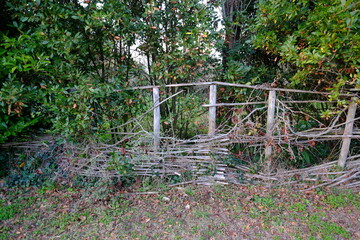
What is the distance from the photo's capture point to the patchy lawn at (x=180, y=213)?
2756mm

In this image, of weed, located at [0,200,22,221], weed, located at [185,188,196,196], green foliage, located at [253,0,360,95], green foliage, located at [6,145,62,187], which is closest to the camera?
green foliage, located at [253,0,360,95]

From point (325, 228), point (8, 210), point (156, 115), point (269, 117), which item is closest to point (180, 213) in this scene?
point (156, 115)

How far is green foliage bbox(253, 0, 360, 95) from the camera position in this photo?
285cm

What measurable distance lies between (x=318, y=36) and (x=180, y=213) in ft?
9.96

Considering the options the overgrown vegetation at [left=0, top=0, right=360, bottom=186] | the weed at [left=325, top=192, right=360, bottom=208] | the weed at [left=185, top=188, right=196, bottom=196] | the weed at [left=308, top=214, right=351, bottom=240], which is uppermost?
the overgrown vegetation at [left=0, top=0, right=360, bottom=186]

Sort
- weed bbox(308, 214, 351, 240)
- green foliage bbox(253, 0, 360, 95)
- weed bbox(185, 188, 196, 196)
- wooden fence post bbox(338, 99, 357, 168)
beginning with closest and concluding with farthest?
weed bbox(308, 214, 351, 240)
green foliage bbox(253, 0, 360, 95)
weed bbox(185, 188, 196, 196)
wooden fence post bbox(338, 99, 357, 168)

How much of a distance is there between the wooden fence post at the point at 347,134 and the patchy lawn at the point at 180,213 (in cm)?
57

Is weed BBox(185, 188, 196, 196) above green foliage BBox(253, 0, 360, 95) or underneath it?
underneath

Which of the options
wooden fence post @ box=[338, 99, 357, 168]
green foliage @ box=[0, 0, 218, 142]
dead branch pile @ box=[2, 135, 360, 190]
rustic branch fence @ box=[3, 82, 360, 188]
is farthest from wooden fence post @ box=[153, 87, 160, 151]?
wooden fence post @ box=[338, 99, 357, 168]

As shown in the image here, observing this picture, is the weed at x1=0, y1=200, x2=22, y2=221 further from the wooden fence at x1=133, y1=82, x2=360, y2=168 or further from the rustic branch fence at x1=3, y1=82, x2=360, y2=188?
the wooden fence at x1=133, y1=82, x2=360, y2=168

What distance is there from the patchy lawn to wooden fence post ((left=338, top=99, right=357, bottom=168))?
22.3 inches

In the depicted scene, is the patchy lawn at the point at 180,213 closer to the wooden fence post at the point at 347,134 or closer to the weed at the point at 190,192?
the weed at the point at 190,192

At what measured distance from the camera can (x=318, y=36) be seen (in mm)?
3166

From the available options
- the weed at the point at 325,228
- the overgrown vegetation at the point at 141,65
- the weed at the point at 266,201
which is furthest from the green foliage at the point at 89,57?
the weed at the point at 325,228
